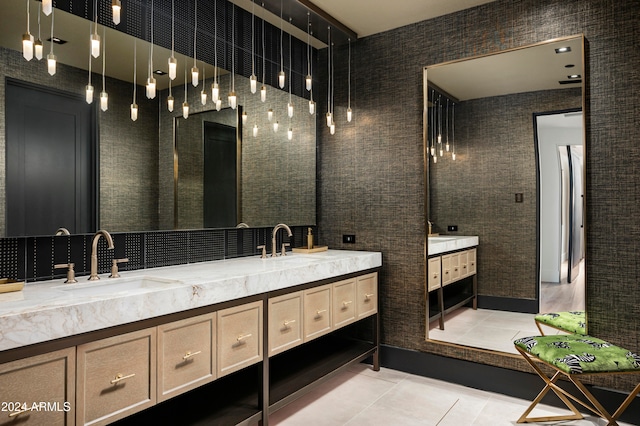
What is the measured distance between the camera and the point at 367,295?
3395mm

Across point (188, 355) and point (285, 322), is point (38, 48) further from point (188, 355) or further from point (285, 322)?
point (285, 322)

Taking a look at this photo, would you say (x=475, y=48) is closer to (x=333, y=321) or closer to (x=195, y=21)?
(x=195, y=21)

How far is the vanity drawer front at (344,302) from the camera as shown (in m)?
3.03

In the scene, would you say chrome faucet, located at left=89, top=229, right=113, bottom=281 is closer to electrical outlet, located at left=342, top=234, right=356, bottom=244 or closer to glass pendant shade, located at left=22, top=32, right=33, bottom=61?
glass pendant shade, located at left=22, top=32, right=33, bottom=61

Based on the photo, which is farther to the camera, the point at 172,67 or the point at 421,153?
the point at 421,153

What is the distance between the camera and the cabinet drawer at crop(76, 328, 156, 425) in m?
1.64

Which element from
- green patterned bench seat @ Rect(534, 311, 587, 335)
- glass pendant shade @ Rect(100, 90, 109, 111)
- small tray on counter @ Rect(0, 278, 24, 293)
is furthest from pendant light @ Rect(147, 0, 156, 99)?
green patterned bench seat @ Rect(534, 311, 587, 335)

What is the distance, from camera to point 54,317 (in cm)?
154

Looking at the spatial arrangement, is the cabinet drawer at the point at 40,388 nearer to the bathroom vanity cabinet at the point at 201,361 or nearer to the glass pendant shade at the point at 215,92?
the bathroom vanity cabinet at the point at 201,361

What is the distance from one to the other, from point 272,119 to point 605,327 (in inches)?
106

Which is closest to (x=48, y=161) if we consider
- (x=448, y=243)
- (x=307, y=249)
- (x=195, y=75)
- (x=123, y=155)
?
(x=123, y=155)

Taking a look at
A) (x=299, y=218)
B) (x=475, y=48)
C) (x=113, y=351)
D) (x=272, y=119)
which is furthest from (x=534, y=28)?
(x=113, y=351)

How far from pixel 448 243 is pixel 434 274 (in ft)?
0.91

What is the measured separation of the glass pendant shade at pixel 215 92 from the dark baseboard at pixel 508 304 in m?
2.37
